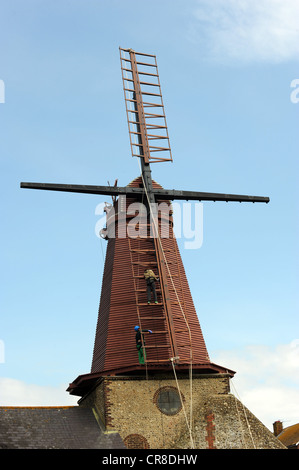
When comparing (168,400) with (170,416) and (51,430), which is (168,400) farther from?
(51,430)

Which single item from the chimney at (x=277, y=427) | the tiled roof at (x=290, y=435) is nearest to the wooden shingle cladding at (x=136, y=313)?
the tiled roof at (x=290, y=435)

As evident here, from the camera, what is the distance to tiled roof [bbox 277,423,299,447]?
1633 inches

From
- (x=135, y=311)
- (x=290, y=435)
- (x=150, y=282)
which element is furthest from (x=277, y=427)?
(x=150, y=282)

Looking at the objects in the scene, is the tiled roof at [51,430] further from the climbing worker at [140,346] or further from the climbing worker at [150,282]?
the climbing worker at [150,282]

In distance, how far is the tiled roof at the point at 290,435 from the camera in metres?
41.5

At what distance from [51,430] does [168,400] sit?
4351 millimetres

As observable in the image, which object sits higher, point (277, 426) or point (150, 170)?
point (150, 170)

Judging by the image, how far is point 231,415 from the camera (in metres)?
24.6

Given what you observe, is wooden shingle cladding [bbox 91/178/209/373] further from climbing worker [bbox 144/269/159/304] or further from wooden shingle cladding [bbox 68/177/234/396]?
climbing worker [bbox 144/269/159/304]

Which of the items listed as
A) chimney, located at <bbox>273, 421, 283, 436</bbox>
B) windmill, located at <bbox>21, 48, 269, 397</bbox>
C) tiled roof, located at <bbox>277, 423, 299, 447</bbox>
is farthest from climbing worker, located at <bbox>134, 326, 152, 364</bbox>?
chimney, located at <bbox>273, 421, 283, 436</bbox>
